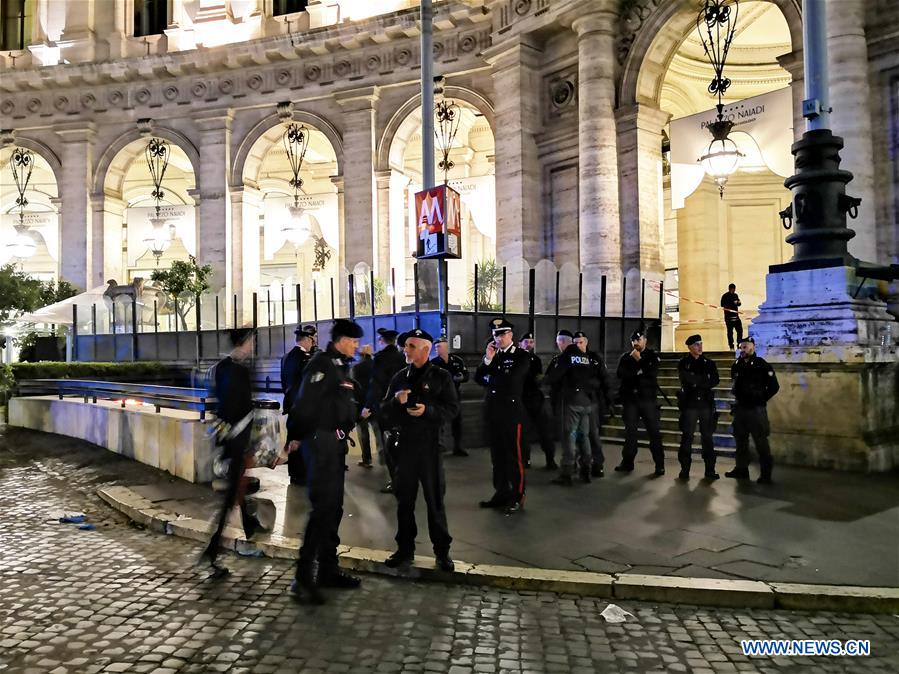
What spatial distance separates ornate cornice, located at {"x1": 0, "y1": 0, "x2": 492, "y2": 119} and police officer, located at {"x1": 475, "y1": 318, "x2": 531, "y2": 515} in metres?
16.5

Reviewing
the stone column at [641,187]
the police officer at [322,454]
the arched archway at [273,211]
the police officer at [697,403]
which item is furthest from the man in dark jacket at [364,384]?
the arched archway at [273,211]

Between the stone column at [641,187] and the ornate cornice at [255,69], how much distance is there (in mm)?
5941

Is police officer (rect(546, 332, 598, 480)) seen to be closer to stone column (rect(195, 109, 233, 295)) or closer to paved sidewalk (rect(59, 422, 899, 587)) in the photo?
paved sidewalk (rect(59, 422, 899, 587))

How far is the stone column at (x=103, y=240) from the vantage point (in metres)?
Result: 26.5

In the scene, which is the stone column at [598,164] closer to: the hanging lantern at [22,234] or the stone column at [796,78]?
the stone column at [796,78]

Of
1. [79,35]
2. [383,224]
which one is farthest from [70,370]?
[79,35]

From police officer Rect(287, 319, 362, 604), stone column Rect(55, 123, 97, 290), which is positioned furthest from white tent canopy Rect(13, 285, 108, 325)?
police officer Rect(287, 319, 362, 604)

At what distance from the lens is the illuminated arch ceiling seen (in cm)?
2055

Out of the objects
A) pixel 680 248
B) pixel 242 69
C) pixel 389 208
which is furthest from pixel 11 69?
pixel 680 248

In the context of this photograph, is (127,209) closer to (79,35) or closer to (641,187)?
(79,35)

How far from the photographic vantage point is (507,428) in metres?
7.05

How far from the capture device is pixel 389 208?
2327cm

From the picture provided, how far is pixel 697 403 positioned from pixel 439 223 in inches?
178

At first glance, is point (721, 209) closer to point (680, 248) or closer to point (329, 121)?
point (680, 248)
